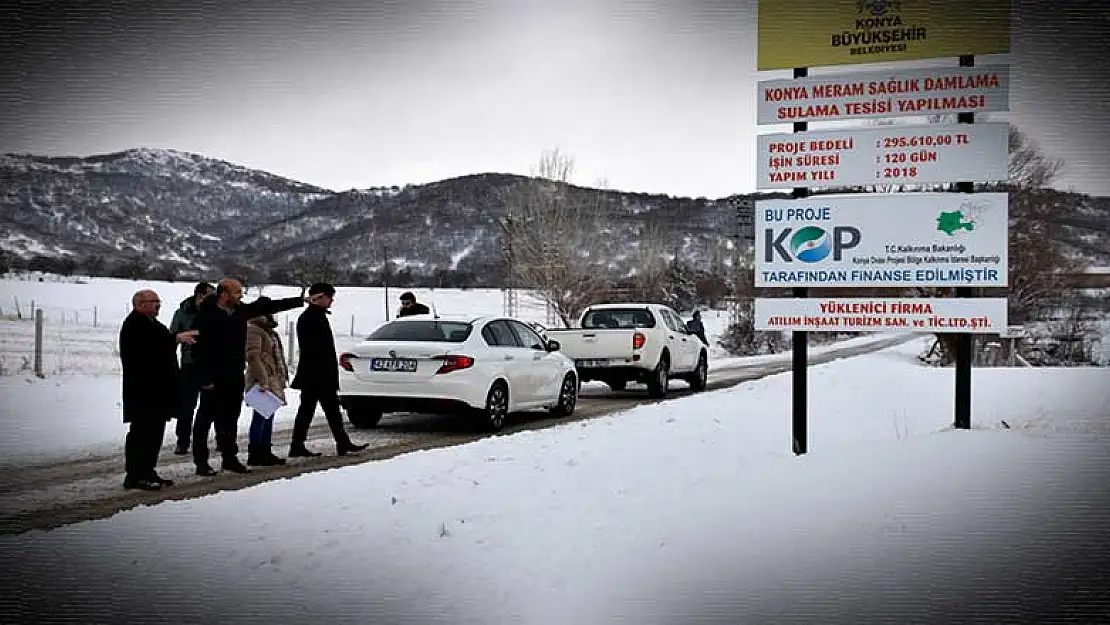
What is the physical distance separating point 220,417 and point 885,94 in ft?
24.2

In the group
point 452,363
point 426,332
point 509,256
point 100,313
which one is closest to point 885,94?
point 452,363

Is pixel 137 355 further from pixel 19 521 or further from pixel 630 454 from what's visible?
pixel 630 454

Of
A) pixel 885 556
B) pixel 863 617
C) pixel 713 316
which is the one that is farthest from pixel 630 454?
pixel 713 316

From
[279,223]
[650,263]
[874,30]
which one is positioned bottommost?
[650,263]

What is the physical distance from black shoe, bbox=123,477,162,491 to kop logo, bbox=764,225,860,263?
636 centimetres

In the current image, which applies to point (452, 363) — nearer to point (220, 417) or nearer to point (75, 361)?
point (220, 417)

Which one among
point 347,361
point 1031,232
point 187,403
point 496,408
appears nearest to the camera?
point 187,403

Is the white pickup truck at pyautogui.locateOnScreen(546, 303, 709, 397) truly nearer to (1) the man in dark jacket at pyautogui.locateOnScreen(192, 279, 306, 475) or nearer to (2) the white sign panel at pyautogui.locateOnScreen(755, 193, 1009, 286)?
(2) the white sign panel at pyautogui.locateOnScreen(755, 193, 1009, 286)

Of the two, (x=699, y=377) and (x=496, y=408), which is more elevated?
(x=496, y=408)

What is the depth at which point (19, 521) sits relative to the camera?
6922 mm

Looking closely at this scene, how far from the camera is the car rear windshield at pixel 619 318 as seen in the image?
18.4 metres

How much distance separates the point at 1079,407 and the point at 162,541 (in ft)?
38.6

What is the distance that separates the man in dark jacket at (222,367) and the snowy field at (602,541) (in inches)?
67.2

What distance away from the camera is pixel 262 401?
31.1 ft
